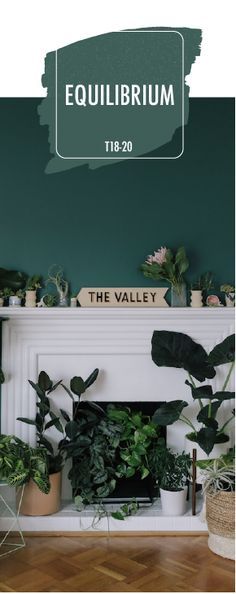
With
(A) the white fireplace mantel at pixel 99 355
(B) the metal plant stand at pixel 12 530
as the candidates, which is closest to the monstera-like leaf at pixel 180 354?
(A) the white fireplace mantel at pixel 99 355

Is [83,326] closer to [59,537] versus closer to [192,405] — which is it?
[192,405]

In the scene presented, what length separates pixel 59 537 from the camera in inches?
141

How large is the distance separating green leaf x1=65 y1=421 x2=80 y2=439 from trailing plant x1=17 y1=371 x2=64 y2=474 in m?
0.03

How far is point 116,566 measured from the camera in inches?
126

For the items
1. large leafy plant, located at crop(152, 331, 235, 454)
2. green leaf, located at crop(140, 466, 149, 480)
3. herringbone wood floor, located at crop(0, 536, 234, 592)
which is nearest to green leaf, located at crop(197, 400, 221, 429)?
large leafy plant, located at crop(152, 331, 235, 454)

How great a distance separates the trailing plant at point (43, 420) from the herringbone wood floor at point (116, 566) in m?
0.40

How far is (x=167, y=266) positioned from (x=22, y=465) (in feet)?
4.30

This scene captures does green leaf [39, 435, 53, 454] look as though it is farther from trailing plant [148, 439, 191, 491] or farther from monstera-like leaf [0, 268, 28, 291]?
monstera-like leaf [0, 268, 28, 291]

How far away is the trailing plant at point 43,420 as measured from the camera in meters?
3.63

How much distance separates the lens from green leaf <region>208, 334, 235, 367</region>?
3.59 meters

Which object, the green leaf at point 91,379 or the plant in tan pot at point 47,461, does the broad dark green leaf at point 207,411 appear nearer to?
the green leaf at point 91,379

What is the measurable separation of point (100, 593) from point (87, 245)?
183 cm

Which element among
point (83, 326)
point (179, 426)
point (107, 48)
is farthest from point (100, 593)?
point (107, 48)

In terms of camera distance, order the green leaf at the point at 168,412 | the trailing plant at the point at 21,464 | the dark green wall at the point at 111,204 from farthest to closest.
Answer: the dark green wall at the point at 111,204
the green leaf at the point at 168,412
the trailing plant at the point at 21,464
